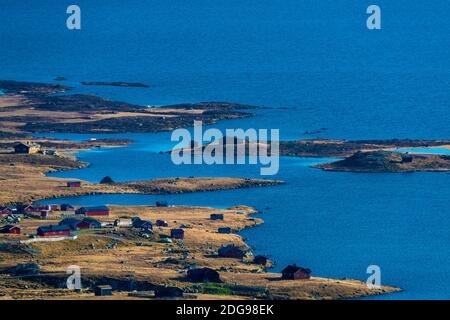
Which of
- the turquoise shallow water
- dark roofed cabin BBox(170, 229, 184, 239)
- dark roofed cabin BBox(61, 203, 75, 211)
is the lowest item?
dark roofed cabin BBox(170, 229, 184, 239)

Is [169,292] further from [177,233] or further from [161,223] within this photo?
[161,223]

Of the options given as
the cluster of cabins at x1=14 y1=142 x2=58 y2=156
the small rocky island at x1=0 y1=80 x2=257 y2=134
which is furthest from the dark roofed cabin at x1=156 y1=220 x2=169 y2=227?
the small rocky island at x1=0 y1=80 x2=257 y2=134

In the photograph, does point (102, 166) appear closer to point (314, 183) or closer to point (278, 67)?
point (314, 183)

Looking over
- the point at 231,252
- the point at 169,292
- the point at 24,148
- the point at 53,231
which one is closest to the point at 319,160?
the point at 24,148

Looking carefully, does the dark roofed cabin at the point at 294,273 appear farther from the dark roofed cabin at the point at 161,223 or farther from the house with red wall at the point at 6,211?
the house with red wall at the point at 6,211

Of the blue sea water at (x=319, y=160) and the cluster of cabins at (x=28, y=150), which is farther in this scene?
the cluster of cabins at (x=28, y=150)

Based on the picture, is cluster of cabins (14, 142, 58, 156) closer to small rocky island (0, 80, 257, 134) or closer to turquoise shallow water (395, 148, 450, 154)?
small rocky island (0, 80, 257, 134)

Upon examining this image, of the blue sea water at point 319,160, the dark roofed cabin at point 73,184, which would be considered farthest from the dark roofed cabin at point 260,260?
the dark roofed cabin at point 73,184

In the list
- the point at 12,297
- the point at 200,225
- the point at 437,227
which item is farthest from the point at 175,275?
the point at 437,227
